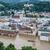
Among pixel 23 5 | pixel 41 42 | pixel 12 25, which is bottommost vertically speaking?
pixel 41 42

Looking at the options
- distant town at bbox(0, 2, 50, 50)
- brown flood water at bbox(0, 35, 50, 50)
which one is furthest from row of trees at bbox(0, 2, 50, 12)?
brown flood water at bbox(0, 35, 50, 50)

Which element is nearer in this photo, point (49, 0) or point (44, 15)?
point (44, 15)

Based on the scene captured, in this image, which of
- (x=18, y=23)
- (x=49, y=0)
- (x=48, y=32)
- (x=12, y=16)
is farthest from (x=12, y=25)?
(x=49, y=0)

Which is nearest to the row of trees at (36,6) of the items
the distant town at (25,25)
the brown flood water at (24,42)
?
the distant town at (25,25)

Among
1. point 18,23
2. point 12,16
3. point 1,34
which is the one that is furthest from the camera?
point 12,16

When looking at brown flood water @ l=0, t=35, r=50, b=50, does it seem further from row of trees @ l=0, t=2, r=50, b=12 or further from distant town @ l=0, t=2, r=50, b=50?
row of trees @ l=0, t=2, r=50, b=12

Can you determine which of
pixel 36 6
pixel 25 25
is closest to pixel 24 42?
pixel 25 25

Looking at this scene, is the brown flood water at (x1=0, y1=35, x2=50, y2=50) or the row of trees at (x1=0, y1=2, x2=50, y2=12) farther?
the row of trees at (x1=0, y1=2, x2=50, y2=12)

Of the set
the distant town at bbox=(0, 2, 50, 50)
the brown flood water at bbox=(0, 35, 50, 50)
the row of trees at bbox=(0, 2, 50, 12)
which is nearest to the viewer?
the brown flood water at bbox=(0, 35, 50, 50)

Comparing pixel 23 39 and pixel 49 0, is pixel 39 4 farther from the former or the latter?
pixel 23 39

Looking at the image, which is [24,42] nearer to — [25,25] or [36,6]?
[25,25]
